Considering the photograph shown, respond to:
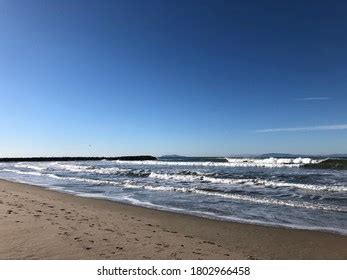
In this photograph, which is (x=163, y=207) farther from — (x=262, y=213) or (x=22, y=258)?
(x=22, y=258)

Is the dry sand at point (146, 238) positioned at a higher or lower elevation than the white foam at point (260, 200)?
lower

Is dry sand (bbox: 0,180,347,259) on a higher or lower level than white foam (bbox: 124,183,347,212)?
lower

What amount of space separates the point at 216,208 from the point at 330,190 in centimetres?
701

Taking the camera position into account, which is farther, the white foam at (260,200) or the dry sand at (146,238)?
the white foam at (260,200)

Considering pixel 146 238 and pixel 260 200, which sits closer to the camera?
pixel 146 238

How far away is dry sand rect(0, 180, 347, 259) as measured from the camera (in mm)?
6758

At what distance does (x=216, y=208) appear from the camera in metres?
13.3

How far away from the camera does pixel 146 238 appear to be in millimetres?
8266

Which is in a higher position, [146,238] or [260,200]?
[260,200]

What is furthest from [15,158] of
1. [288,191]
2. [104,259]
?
[104,259]

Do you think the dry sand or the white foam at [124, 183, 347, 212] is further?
the white foam at [124, 183, 347, 212]

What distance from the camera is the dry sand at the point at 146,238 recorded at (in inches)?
266

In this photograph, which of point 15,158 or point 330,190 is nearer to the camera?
point 330,190
